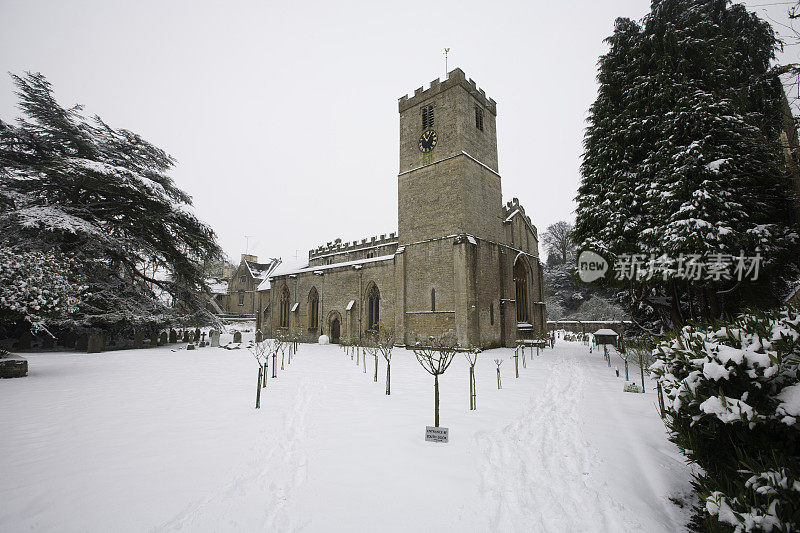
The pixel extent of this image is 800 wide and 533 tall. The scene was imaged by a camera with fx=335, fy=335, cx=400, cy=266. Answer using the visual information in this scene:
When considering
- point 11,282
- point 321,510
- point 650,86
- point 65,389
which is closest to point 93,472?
point 321,510

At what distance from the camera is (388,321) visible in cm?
2338

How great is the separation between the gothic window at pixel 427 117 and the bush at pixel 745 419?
906 inches

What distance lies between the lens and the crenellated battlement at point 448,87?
22.7 metres

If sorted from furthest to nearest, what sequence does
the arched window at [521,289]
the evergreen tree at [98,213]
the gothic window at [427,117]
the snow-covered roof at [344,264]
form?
the arched window at [521,289]
the snow-covered roof at [344,264]
the gothic window at [427,117]
the evergreen tree at [98,213]

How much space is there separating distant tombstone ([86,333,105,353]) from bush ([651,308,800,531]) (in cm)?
2406

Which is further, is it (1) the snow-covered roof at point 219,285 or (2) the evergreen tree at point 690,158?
(1) the snow-covered roof at point 219,285

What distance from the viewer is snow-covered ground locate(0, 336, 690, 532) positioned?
10.7 feet

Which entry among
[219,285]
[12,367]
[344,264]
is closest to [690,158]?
[12,367]

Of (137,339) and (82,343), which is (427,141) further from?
(82,343)

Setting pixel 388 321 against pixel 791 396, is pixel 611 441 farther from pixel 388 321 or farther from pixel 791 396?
pixel 388 321

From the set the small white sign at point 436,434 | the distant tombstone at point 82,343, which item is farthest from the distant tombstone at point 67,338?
the small white sign at point 436,434

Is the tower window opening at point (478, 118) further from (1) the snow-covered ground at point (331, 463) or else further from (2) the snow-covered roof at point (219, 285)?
(2) the snow-covered roof at point (219, 285)

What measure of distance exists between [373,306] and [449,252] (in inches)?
304

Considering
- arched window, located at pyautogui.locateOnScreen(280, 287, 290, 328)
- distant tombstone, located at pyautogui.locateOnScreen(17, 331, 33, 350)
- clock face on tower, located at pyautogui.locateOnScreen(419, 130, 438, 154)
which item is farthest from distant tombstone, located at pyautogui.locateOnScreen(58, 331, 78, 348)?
clock face on tower, located at pyautogui.locateOnScreen(419, 130, 438, 154)
